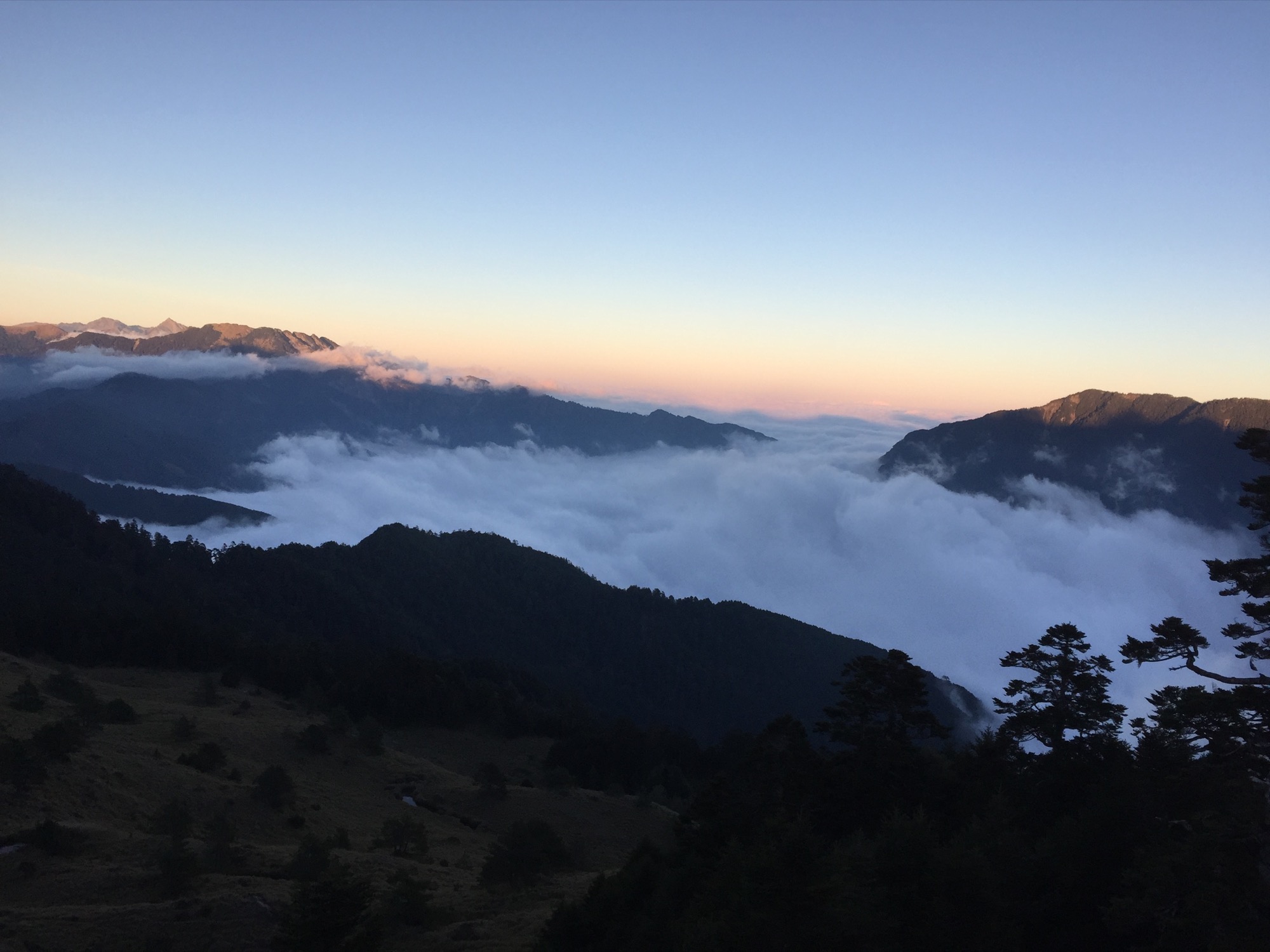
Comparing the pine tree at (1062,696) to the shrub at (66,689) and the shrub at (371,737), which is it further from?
the shrub at (66,689)

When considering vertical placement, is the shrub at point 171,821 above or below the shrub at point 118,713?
above

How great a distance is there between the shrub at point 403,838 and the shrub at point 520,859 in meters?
5.28

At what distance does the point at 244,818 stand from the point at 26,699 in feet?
58.7

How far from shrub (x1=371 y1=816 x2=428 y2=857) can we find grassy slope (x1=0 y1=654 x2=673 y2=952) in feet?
4.04

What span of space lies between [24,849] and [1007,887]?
113 ft

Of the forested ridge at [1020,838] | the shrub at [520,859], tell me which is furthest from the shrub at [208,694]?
the forested ridge at [1020,838]

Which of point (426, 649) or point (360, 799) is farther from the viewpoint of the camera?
point (426, 649)

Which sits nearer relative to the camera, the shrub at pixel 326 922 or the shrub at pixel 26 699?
the shrub at pixel 326 922

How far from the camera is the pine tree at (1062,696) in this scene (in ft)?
86.8

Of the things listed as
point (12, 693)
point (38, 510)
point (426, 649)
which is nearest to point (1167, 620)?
point (12, 693)

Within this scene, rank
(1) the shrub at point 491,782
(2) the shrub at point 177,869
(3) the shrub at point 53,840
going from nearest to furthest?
(2) the shrub at point 177,869 → (3) the shrub at point 53,840 → (1) the shrub at point 491,782

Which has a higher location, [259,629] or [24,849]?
[24,849]

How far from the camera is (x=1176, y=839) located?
723 inches

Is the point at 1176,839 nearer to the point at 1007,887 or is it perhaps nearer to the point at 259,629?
the point at 1007,887
